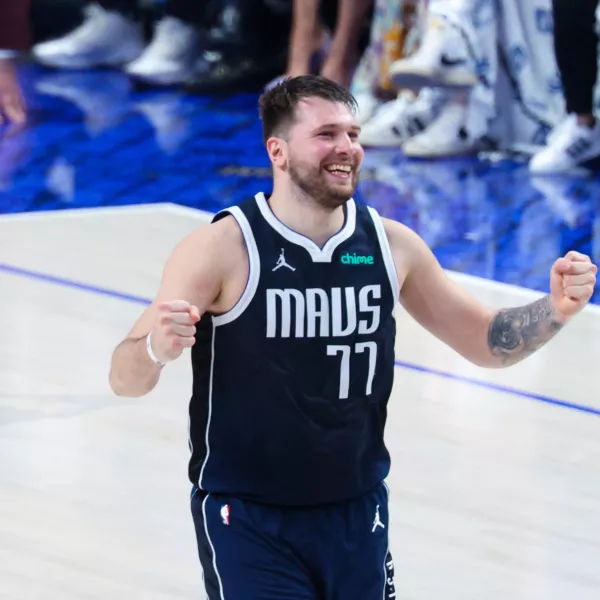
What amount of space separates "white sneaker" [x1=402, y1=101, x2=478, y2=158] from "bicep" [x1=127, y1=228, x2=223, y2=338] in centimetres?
581

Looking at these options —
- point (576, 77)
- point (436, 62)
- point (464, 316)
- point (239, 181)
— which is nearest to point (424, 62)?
point (436, 62)

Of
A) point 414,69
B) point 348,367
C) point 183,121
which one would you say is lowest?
point 183,121

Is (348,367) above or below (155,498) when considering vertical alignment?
above

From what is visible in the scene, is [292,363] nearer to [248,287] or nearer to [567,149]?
[248,287]

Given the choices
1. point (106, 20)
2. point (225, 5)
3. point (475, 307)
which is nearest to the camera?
point (475, 307)

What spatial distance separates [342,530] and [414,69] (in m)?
5.40

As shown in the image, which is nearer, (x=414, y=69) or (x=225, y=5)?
(x=414, y=69)

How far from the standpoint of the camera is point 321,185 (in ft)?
8.09

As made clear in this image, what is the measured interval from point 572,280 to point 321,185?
46 cm

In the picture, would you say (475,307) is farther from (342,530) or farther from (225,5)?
(225,5)

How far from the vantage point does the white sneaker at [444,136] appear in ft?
26.9

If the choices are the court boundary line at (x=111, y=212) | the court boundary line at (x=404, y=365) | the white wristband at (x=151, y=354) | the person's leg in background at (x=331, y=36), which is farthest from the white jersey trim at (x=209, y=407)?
the person's leg in background at (x=331, y=36)

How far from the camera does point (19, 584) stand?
10.7 feet

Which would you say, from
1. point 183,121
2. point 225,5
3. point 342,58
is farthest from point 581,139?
point 225,5
